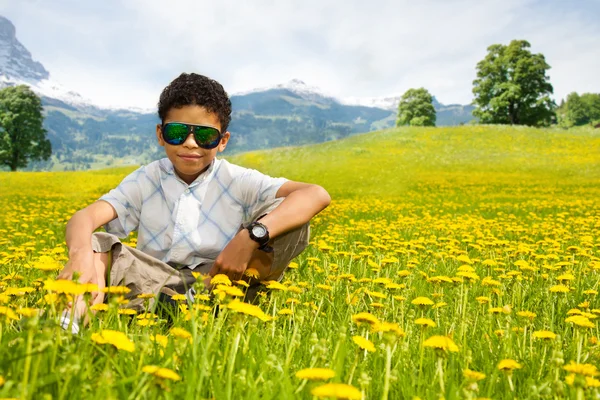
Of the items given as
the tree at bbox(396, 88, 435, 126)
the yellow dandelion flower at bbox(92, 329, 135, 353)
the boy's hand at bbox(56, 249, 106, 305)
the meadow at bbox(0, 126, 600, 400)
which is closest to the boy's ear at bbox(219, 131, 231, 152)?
the meadow at bbox(0, 126, 600, 400)

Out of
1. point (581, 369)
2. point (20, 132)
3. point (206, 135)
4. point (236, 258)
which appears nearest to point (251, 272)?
point (236, 258)

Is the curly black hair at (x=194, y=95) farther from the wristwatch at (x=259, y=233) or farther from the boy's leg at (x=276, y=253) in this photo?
the wristwatch at (x=259, y=233)

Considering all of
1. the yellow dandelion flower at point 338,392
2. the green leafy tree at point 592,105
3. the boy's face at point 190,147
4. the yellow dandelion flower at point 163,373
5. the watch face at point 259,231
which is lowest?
the yellow dandelion flower at point 163,373

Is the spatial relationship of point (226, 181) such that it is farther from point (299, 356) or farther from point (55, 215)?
point (55, 215)

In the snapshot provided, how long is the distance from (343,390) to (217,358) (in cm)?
77

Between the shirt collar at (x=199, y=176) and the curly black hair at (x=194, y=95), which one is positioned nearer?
the curly black hair at (x=194, y=95)

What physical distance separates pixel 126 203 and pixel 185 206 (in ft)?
1.35

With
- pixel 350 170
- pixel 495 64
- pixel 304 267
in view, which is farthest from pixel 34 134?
pixel 304 267

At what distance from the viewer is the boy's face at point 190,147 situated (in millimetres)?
2969

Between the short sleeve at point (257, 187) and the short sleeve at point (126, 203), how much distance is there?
708 millimetres

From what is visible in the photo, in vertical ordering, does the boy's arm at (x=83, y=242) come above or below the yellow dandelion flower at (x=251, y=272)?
above

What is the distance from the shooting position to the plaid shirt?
10.0 ft

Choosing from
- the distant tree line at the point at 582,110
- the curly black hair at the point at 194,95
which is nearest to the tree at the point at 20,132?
the curly black hair at the point at 194,95

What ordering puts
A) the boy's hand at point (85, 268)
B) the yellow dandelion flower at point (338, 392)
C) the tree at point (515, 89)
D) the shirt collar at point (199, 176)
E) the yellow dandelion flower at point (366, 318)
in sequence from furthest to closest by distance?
the tree at point (515, 89), the shirt collar at point (199, 176), the boy's hand at point (85, 268), the yellow dandelion flower at point (366, 318), the yellow dandelion flower at point (338, 392)
